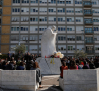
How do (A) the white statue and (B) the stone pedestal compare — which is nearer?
(B) the stone pedestal

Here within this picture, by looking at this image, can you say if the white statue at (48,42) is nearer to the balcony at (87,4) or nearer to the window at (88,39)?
the window at (88,39)

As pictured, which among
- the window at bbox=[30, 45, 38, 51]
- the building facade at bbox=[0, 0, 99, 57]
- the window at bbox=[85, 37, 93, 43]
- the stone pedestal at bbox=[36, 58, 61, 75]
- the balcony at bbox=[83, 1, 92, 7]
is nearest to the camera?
the stone pedestal at bbox=[36, 58, 61, 75]

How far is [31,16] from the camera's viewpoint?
38.3 metres

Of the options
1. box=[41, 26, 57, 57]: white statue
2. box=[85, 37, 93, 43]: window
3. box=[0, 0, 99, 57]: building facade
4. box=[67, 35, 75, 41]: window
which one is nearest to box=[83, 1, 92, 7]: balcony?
box=[0, 0, 99, 57]: building facade

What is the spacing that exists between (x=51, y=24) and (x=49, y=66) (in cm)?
2692

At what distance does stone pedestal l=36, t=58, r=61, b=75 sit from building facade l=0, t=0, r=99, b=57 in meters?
24.3

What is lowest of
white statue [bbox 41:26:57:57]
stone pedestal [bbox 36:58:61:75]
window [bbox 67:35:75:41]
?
stone pedestal [bbox 36:58:61:75]

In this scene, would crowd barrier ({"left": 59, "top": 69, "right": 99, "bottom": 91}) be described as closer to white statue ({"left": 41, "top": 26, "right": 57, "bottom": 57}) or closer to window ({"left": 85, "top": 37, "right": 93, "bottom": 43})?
white statue ({"left": 41, "top": 26, "right": 57, "bottom": 57})

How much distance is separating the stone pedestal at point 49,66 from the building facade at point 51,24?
79.8ft

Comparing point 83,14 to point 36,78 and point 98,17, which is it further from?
point 36,78

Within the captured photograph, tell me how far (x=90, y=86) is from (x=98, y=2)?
39865 millimetres

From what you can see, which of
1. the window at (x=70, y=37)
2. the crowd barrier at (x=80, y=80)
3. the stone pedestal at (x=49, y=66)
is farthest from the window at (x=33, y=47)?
the crowd barrier at (x=80, y=80)

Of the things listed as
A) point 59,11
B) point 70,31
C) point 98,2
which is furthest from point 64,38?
point 98,2

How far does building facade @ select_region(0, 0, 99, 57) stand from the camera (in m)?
37.3
